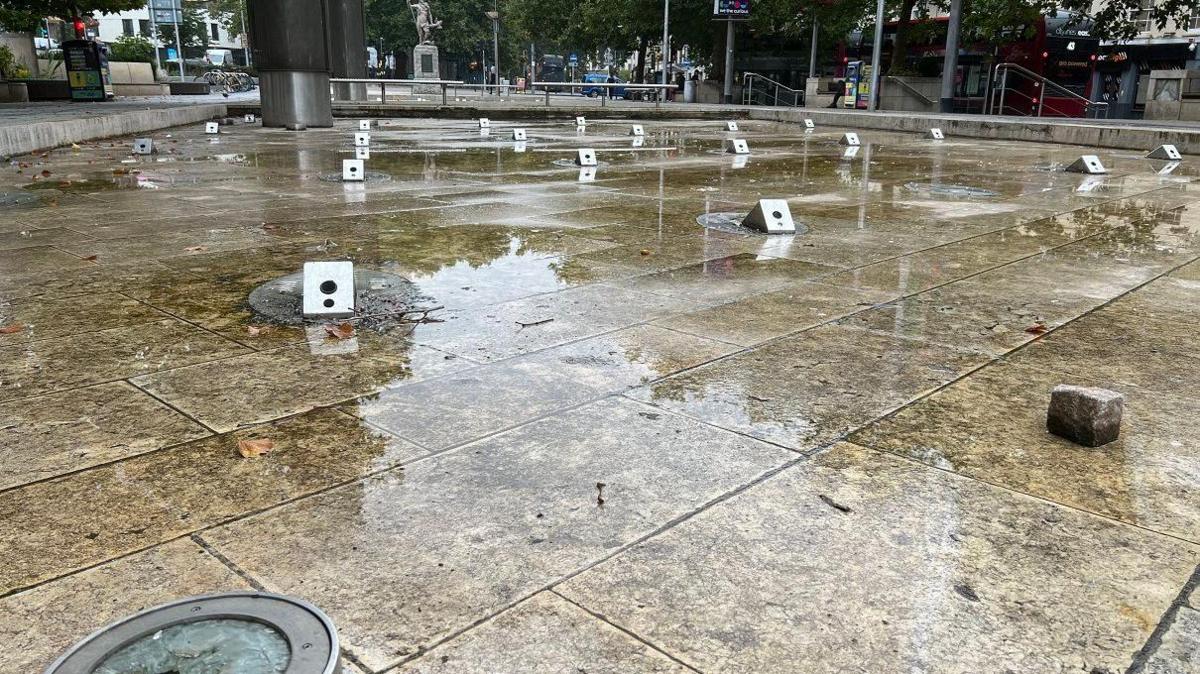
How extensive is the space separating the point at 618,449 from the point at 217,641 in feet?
5.26

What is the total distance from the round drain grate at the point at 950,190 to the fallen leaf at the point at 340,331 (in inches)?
316

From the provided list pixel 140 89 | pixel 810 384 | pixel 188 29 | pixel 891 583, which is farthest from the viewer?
pixel 188 29

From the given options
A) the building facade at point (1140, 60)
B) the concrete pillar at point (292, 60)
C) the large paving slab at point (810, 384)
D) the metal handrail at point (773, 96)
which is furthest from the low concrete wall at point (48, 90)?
the building facade at point (1140, 60)

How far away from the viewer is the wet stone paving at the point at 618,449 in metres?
2.24

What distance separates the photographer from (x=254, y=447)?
10.6 ft

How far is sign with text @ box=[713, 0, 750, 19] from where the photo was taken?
3994 cm

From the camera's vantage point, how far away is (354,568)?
2451 mm

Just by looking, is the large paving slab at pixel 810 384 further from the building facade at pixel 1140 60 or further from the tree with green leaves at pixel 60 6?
the building facade at pixel 1140 60

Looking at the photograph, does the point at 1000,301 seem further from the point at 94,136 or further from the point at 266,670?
the point at 94,136

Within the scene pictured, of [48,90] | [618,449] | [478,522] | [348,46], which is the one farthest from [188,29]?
[478,522]

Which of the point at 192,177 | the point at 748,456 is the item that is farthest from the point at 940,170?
the point at 748,456

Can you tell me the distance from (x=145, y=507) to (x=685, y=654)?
1.79 meters

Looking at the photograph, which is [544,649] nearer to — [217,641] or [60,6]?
[217,641]

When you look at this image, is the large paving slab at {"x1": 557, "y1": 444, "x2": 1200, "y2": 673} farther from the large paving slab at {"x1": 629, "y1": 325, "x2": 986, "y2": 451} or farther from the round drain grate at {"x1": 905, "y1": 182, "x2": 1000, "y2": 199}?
the round drain grate at {"x1": 905, "y1": 182, "x2": 1000, "y2": 199}
